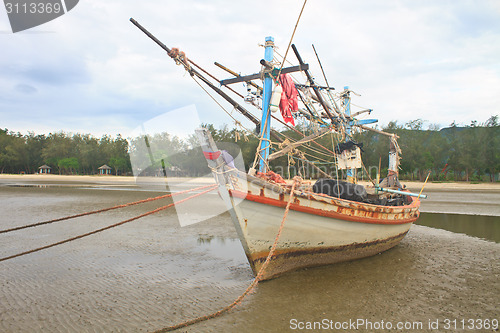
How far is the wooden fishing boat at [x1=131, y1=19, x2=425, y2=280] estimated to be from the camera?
226 inches

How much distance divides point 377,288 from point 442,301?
1.12 meters

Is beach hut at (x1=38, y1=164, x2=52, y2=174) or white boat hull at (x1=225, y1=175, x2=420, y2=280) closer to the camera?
white boat hull at (x1=225, y1=175, x2=420, y2=280)

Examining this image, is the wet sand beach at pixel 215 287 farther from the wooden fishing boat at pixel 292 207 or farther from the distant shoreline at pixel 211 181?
the distant shoreline at pixel 211 181

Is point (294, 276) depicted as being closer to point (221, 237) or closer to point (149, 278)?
point (149, 278)

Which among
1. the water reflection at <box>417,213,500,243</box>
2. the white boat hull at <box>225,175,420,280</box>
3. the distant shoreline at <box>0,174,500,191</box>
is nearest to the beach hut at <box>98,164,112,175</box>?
the distant shoreline at <box>0,174,500,191</box>

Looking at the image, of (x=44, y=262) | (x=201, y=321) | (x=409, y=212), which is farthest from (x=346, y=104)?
(x=44, y=262)

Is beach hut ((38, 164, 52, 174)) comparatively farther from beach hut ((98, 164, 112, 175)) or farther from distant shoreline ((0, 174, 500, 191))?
distant shoreline ((0, 174, 500, 191))

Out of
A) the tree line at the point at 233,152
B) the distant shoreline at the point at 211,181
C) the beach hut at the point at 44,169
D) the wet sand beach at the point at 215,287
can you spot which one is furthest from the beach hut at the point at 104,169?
the wet sand beach at the point at 215,287

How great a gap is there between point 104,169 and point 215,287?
72.5 m

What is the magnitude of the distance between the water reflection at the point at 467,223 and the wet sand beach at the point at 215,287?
1.61 metres

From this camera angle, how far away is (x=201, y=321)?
4.56 meters

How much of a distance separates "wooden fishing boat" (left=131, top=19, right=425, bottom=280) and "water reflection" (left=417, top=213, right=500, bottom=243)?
4.01 m

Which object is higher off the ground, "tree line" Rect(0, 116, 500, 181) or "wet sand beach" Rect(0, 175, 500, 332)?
"tree line" Rect(0, 116, 500, 181)

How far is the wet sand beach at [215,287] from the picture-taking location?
469 centimetres
